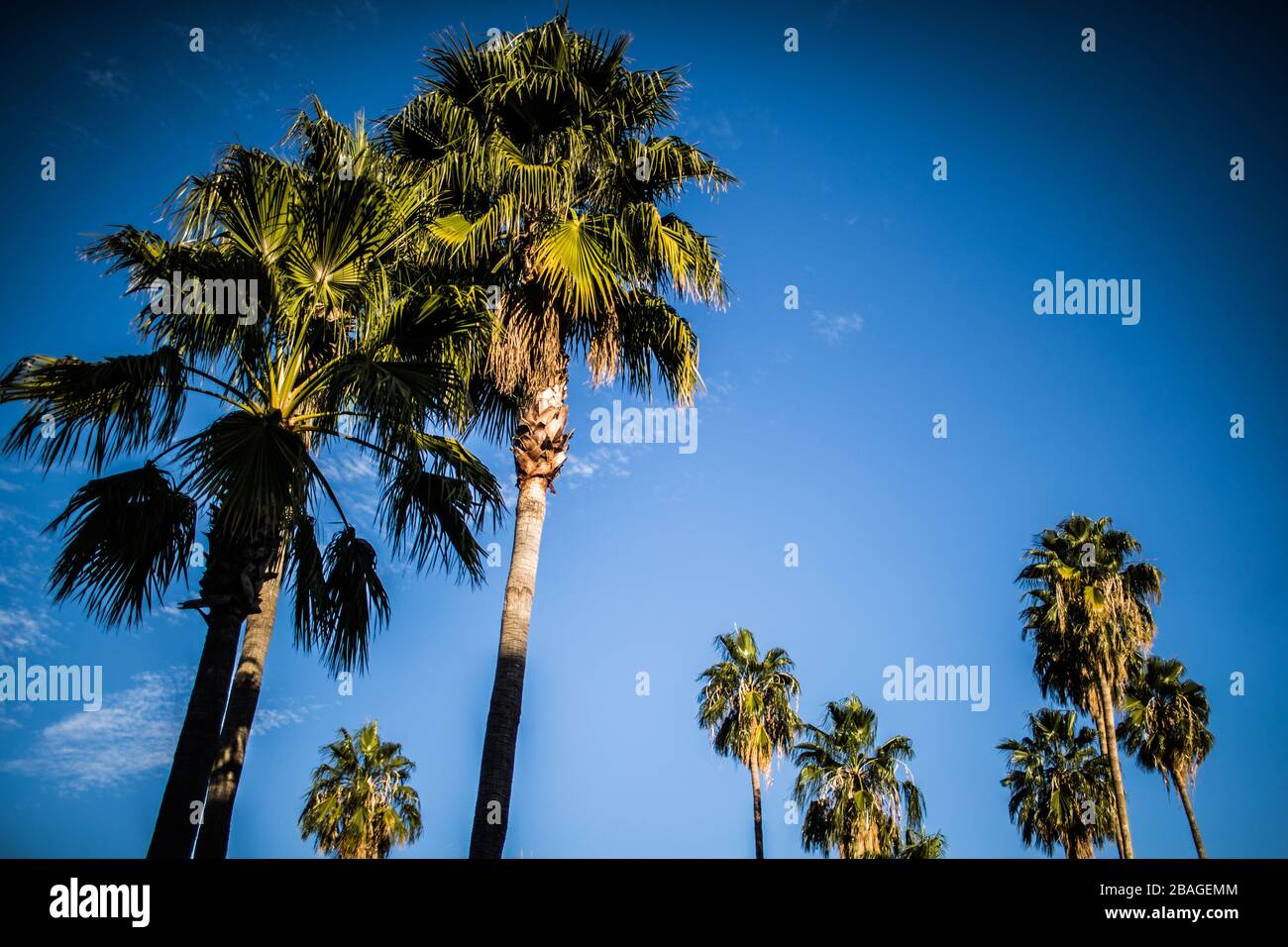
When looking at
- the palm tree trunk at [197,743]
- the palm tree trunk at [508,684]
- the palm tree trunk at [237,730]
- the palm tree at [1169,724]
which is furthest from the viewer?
the palm tree at [1169,724]

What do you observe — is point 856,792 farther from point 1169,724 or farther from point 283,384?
point 283,384

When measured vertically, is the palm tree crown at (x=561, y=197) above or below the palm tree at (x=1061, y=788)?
above

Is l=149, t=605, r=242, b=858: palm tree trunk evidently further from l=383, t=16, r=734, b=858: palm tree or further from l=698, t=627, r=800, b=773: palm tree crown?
l=698, t=627, r=800, b=773: palm tree crown

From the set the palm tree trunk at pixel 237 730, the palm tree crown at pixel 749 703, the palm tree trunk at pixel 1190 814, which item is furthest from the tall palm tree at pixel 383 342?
the palm tree trunk at pixel 1190 814

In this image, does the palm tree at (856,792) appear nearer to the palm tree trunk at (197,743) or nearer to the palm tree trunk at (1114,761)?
the palm tree trunk at (1114,761)

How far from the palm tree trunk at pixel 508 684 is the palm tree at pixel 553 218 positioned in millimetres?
32

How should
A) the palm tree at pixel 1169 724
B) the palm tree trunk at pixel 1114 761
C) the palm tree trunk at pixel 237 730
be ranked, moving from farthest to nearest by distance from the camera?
the palm tree at pixel 1169 724
the palm tree trunk at pixel 1114 761
the palm tree trunk at pixel 237 730

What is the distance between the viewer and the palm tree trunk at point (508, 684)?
832cm

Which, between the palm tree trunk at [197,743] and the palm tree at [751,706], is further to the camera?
the palm tree at [751,706]

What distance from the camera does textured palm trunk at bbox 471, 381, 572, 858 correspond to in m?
8.39

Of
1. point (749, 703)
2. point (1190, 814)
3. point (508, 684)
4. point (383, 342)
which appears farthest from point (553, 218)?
point (1190, 814)

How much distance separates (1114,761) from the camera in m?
24.2
